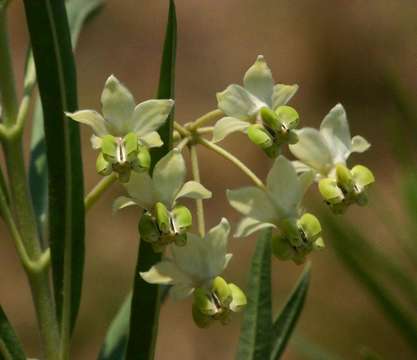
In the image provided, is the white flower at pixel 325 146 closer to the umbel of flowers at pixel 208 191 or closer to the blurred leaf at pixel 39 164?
the umbel of flowers at pixel 208 191

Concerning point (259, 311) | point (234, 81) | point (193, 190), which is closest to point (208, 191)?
point (193, 190)

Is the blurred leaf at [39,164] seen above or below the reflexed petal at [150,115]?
below

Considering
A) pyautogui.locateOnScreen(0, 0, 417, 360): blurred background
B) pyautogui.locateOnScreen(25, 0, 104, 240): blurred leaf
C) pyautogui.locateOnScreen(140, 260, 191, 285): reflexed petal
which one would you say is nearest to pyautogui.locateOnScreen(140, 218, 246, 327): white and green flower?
pyautogui.locateOnScreen(140, 260, 191, 285): reflexed petal

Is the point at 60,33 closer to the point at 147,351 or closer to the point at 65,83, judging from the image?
the point at 65,83

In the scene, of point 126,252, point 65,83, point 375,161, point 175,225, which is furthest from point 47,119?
point 375,161

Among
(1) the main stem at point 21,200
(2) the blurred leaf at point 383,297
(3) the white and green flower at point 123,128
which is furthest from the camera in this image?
(2) the blurred leaf at point 383,297

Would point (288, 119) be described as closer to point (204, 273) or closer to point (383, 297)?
point (204, 273)

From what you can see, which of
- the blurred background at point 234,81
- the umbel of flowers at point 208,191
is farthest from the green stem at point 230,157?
the blurred background at point 234,81
